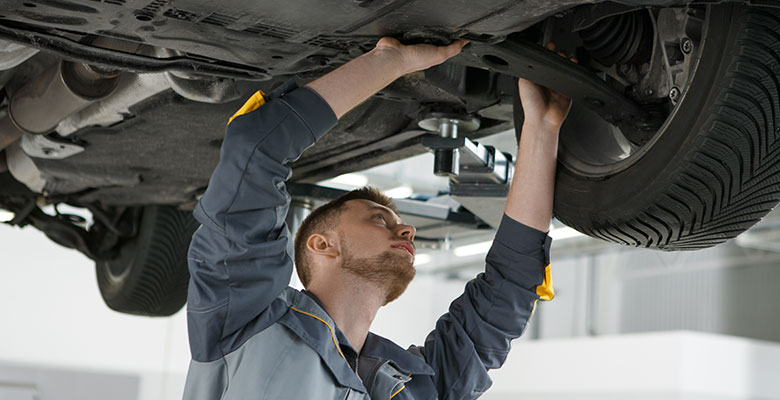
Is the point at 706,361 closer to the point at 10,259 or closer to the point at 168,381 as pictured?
the point at 168,381

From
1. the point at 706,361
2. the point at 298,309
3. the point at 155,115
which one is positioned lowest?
the point at 706,361

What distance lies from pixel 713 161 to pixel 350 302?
0.82m

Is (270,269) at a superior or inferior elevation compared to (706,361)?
superior

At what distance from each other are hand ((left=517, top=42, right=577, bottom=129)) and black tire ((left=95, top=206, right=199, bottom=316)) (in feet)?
6.74

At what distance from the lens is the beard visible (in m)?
1.89

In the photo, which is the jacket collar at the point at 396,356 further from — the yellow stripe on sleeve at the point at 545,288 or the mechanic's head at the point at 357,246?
the yellow stripe on sleeve at the point at 545,288

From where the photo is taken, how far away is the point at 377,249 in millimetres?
1902

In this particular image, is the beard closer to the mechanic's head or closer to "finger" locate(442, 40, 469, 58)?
the mechanic's head

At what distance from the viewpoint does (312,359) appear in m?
1.69

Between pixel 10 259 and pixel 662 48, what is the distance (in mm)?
8068

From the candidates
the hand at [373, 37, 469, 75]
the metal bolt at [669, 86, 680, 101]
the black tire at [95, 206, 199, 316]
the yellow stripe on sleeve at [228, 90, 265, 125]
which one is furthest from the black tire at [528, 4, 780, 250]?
the black tire at [95, 206, 199, 316]

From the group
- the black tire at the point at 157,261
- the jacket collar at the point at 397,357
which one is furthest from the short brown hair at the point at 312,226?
the black tire at the point at 157,261

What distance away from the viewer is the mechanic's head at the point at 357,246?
189 centimetres

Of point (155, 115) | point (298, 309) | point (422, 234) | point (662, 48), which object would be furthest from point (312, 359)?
point (422, 234)
